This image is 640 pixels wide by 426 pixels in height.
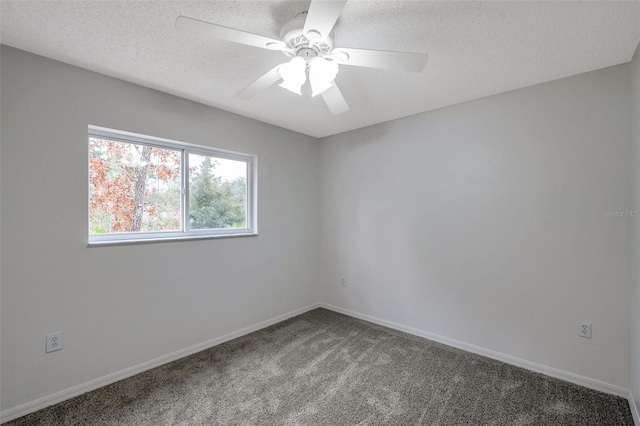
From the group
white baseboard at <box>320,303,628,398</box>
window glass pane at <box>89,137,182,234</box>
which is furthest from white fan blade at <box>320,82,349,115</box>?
white baseboard at <box>320,303,628,398</box>

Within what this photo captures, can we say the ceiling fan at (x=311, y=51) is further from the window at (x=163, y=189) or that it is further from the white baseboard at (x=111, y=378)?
the white baseboard at (x=111, y=378)

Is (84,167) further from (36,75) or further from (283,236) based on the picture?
(283,236)

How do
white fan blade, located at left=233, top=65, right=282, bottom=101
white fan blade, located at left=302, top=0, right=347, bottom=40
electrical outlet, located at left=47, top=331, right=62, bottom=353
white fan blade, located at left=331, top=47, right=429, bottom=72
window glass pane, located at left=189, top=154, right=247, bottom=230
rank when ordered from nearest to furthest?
white fan blade, located at left=302, top=0, right=347, bottom=40
white fan blade, located at left=331, top=47, right=429, bottom=72
white fan blade, located at left=233, top=65, right=282, bottom=101
electrical outlet, located at left=47, top=331, right=62, bottom=353
window glass pane, located at left=189, top=154, right=247, bottom=230

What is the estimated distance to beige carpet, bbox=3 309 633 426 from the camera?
1.80 metres

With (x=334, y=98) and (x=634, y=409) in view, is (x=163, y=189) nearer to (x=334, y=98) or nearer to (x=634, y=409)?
(x=334, y=98)

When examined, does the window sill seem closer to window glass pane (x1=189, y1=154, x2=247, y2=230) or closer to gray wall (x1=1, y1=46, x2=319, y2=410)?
gray wall (x1=1, y1=46, x2=319, y2=410)

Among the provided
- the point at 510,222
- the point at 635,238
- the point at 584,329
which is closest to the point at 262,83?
the point at 510,222

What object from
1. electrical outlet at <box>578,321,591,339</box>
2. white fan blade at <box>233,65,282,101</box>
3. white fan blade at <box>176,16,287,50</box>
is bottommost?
electrical outlet at <box>578,321,591,339</box>

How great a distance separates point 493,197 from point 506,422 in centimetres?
165

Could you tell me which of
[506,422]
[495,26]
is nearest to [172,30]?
[495,26]

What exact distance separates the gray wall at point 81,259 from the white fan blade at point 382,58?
1739 millimetres

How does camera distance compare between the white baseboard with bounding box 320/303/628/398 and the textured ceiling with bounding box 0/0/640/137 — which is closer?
the textured ceiling with bounding box 0/0/640/137

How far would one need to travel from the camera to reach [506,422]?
1.77 m

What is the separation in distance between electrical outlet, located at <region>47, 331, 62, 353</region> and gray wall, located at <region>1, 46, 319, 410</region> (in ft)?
0.12
